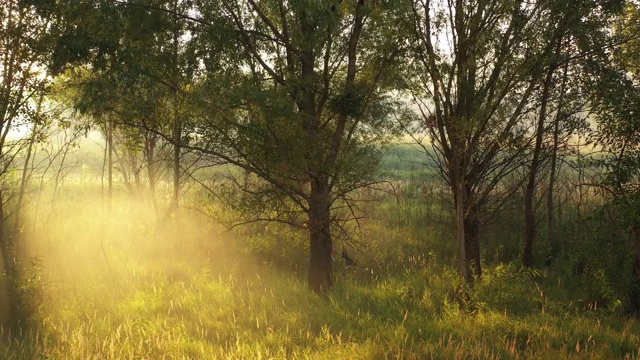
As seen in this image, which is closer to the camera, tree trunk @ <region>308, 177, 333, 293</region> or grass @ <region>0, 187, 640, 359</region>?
grass @ <region>0, 187, 640, 359</region>

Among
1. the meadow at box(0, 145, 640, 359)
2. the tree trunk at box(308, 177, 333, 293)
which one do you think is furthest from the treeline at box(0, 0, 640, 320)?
the meadow at box(0, 145, 640, 359)

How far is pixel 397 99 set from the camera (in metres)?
11.0

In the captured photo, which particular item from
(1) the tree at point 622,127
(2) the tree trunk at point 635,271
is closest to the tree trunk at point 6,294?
(1) the tree at point 622,127

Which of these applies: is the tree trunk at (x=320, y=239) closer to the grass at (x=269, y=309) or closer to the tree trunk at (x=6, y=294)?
the grass at (x=269, y=309)

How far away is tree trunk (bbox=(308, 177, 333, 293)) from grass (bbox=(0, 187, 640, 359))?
0.32m

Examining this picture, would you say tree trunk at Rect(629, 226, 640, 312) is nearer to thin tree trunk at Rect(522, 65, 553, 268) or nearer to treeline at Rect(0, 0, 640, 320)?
treeline at Rect(0, 0, 640, 320)

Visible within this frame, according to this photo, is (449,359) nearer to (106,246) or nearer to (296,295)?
(296,295)

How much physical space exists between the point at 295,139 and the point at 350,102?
1.28 metres

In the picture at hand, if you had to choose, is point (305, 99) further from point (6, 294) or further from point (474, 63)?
point (6, 294)

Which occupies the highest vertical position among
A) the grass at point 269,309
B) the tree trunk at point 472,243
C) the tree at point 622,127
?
the tree at point 622,127

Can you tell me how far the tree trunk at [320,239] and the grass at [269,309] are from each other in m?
0.32

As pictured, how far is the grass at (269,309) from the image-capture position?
22.9ft

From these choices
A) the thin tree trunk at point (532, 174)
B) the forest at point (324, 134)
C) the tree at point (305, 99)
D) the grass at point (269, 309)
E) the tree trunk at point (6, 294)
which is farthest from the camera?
the thin tree trunk at point (532, 174)

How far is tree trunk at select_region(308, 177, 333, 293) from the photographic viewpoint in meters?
9.88
